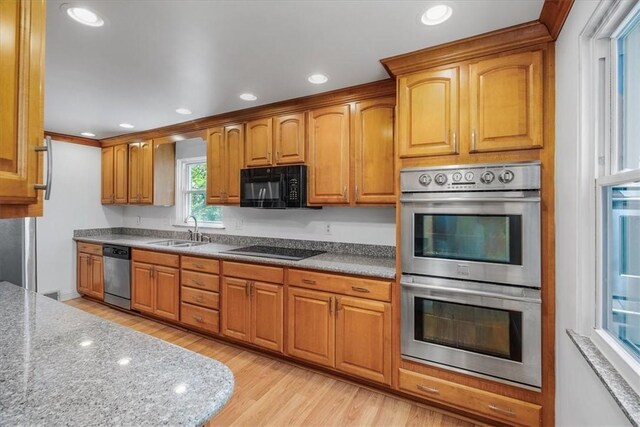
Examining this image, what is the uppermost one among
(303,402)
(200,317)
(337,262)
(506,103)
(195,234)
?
(506,103)

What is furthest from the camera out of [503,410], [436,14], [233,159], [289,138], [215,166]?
[215,166]

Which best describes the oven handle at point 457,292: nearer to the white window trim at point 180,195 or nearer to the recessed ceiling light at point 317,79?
the recessed ceiling light at point 317,79

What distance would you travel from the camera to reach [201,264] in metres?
3.03

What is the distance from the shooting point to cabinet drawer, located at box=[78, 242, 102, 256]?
13.2ft

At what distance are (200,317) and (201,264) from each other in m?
0.54

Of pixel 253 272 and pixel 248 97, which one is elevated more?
pixel 248 97

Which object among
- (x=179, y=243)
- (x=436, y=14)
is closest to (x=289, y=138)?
(x=436, y=14)

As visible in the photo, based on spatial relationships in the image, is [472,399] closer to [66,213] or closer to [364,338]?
[364,338]

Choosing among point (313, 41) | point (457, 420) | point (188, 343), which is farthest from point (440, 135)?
point (188, 343)

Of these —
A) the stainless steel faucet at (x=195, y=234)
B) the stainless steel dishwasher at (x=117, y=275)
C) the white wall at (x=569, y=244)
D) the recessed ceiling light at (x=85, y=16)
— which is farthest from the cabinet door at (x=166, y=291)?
the white wall at (x=569, y=244)

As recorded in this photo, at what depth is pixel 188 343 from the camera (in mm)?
2994

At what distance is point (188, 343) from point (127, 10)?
2.77m

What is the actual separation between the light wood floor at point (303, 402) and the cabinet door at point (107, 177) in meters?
3.20

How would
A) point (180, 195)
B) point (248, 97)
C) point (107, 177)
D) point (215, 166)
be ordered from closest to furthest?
1. point (248, 97)
2. point (215, 166)
3. point (180, 195)
4. point (107, 177)
